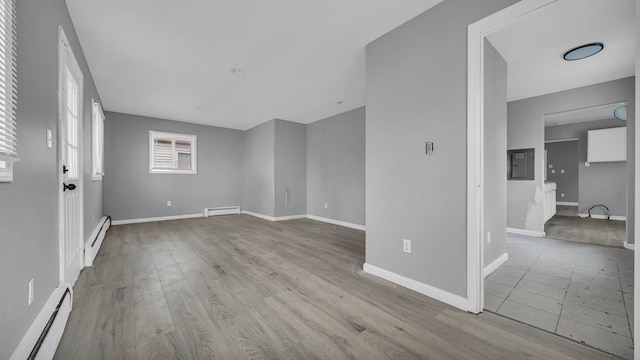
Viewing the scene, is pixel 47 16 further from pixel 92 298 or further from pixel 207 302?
pixel 207 302

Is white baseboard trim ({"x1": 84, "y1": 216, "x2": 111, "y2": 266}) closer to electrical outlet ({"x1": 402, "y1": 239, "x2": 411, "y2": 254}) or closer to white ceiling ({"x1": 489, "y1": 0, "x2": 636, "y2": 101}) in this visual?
electrical outlet ({"x1": 402, "y1": 239, "x2": 411, "y2": 254})

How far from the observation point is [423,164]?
215cm

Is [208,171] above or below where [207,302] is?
above

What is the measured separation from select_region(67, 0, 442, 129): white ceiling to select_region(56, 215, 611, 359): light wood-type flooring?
247 centimetres

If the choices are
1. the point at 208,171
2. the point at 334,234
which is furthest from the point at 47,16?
the point at 208,171

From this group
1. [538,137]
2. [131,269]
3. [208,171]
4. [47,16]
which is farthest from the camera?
[208,171]

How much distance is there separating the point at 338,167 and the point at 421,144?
3.43m

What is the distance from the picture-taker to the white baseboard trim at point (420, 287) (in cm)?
191

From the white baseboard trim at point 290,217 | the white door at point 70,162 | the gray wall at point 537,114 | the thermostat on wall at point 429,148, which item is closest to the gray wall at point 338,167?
the white baseboard trim at point 290,217

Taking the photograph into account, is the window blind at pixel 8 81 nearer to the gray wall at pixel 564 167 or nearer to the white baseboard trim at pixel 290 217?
the white baseboard trim at pixel 290 217

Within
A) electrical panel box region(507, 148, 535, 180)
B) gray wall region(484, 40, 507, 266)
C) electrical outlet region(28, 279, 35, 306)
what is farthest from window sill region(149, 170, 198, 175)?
electrical panel box region(507, 148, 535, 180)

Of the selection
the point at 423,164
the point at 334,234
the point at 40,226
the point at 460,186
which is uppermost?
the point at 423,164

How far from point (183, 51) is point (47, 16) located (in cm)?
127

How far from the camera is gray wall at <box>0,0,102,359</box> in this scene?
1.13 m
